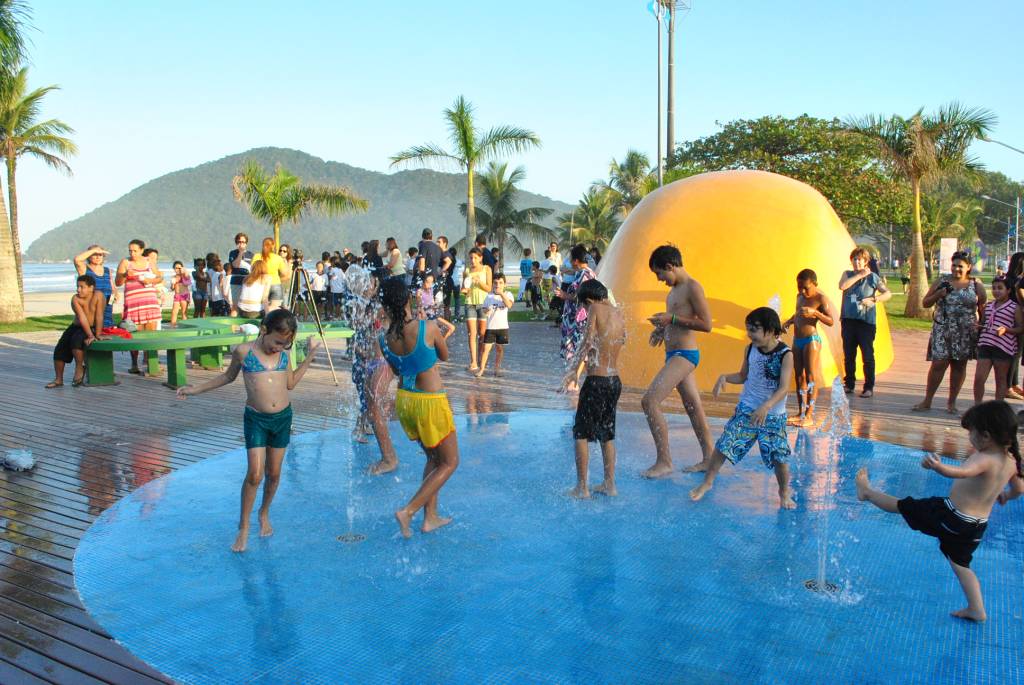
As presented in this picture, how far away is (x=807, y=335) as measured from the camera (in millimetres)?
9094

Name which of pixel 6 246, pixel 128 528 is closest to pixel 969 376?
pixel 128 528

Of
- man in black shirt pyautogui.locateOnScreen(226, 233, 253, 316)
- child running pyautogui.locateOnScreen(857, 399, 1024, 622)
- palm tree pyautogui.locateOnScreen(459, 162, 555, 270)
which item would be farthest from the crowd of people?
palm tree pyautogui.locateOnScreen(459, 162, 555, 270)

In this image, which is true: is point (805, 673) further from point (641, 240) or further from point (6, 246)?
point (6, 246)

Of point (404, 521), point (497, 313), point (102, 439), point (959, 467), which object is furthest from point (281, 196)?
point (959, 467)

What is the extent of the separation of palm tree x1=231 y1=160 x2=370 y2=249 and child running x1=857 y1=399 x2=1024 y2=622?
3034 centimetres

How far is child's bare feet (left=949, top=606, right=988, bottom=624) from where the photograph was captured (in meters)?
4.11

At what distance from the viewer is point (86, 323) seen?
36.6 feet

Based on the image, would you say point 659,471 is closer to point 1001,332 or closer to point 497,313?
point 1001,332

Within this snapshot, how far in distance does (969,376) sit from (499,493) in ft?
29.9

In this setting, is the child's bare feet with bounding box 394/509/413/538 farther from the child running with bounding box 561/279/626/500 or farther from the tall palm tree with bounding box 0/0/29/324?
the tall palm tree with bounding box 0/0/29/324

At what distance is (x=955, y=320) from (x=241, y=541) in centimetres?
809

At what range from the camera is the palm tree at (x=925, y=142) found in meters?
20.4

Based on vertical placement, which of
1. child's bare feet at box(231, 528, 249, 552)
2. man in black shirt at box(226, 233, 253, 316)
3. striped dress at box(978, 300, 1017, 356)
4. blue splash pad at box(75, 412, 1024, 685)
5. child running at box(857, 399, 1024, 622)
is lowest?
blue splash pad at box(75, 412, 1024, 685)

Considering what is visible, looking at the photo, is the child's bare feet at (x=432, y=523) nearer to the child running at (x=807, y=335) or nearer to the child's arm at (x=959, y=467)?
the child's arm at (x=959, y=467)
